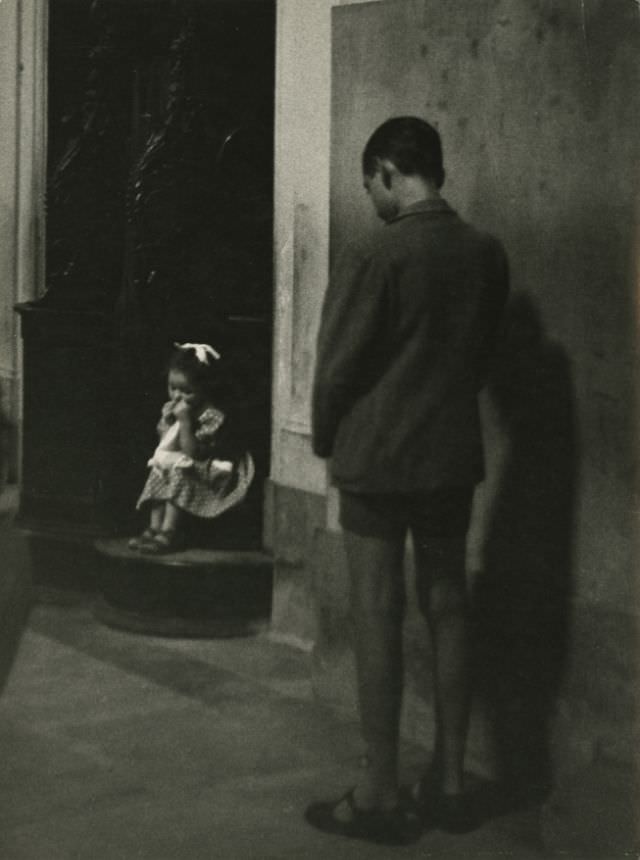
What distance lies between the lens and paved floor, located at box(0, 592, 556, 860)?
4.49m

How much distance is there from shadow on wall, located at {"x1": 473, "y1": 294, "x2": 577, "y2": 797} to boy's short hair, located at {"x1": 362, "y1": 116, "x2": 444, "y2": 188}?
1.94ft

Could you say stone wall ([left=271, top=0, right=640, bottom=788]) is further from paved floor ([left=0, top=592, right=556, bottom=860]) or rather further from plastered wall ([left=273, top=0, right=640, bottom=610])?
paved floor ([left=0, top=592, right=556, bottom=860])

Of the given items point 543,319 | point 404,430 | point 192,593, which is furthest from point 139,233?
point 404,430

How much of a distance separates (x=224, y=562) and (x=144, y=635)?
0.45 metres

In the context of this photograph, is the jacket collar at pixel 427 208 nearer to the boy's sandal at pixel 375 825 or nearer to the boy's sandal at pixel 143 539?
the boy's sandal at pixel 375 825

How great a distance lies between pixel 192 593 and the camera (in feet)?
22.8

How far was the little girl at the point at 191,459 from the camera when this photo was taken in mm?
7043

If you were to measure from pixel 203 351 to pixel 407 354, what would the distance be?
2.67 metres

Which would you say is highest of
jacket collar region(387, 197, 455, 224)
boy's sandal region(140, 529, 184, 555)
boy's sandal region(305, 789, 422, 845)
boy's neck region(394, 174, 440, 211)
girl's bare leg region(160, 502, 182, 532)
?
boy's neck region(394, 174, 440, 211)

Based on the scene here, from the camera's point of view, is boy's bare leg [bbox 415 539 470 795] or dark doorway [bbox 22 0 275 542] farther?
dark doorway [bbox 22 0 275 542]

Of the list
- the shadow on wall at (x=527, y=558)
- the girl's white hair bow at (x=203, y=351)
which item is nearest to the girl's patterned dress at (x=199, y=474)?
the girl's white hair bow at (x=203, y=351)

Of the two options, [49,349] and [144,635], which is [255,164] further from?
[144,635]

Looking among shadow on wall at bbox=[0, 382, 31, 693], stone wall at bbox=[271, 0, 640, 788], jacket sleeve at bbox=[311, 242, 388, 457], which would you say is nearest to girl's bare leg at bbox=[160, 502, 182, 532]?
shadow on wall at bbox=[0, 382, 31, 693]

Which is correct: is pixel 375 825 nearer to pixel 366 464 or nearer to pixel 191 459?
pixel 366 464
